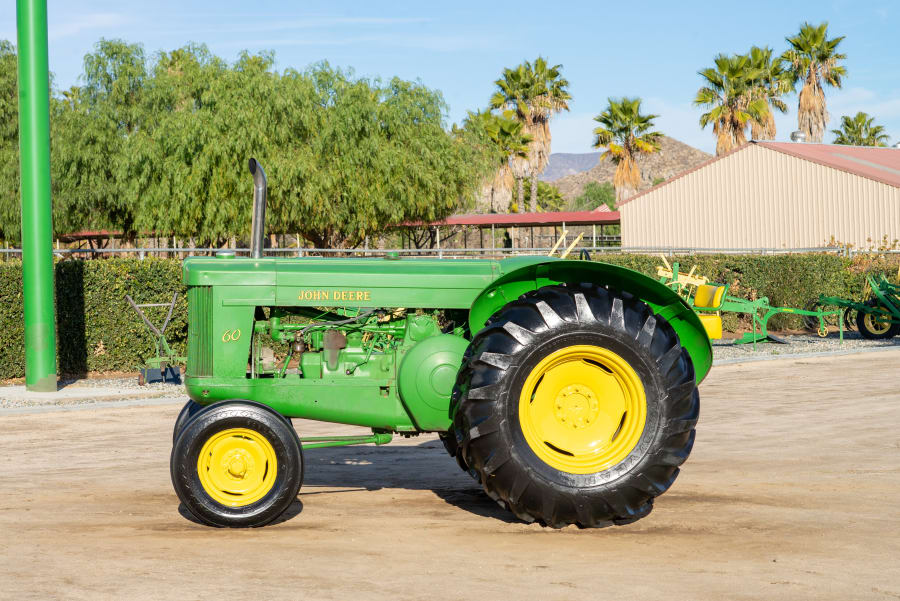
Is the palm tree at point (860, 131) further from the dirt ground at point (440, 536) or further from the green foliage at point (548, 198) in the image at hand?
the dirt ground at point (440, 536)

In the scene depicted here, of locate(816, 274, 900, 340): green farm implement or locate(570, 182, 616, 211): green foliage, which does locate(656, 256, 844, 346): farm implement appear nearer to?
locate(816, 274, 900, 340): green farm implement

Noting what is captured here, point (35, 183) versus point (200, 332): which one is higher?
point (35, 183)

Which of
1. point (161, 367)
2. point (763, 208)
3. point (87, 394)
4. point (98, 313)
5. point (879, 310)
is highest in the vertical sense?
point (763, 208)

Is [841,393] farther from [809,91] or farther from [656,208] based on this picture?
[809,91]

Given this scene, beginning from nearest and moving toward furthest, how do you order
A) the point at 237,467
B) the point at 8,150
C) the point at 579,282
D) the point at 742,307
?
the point at 237,467, the point at 579,282, the point at 742,307, the point at 8,150

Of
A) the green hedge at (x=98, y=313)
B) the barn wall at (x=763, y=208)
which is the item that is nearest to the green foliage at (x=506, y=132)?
the barn wall at (x=763, y=208)

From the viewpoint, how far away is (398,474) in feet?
25.2

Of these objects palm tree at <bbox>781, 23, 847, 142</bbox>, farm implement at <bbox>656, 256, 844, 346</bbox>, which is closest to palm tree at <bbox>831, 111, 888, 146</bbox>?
palm tree at <bbox>781, 23, 847, 142</bbox>

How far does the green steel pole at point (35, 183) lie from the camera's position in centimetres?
1303

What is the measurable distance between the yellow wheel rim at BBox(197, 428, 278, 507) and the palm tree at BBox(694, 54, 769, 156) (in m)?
44.3

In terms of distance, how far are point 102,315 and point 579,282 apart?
11232 mm

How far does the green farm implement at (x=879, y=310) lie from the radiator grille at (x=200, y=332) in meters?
17.3

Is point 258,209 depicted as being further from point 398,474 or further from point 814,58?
point 814,58

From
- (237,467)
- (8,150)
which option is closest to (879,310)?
(237,467)
